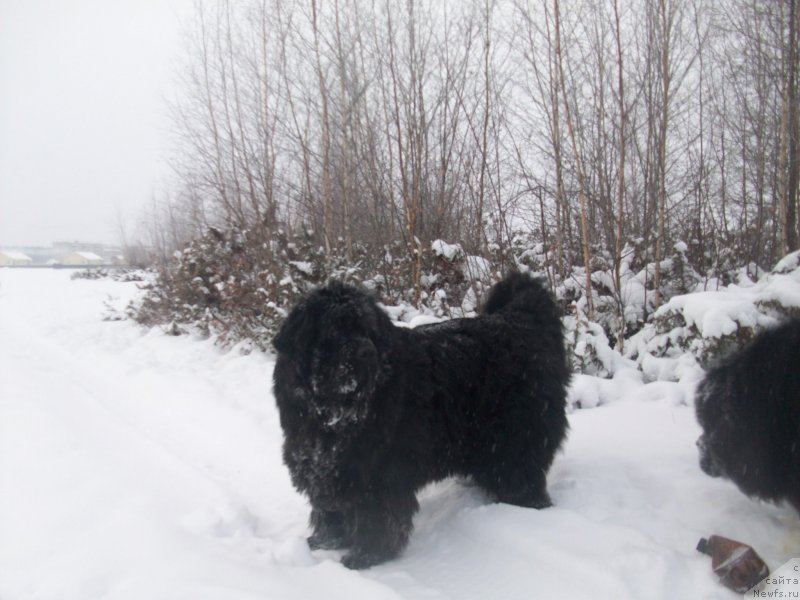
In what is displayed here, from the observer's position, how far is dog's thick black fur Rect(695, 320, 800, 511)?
2.51 meters

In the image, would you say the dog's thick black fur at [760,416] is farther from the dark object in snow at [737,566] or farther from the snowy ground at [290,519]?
the dark object in snow at [737,566]

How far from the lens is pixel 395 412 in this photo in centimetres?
290

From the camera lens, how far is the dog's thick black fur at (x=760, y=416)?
251cm

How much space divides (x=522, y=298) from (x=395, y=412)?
4.69 ft

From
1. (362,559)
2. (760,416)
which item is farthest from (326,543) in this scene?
(760,416)

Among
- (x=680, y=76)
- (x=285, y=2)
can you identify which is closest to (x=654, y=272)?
(x=680, y=76)

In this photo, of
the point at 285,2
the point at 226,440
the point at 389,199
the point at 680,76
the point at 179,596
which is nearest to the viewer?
the point at 179,596

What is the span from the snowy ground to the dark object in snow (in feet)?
0.18

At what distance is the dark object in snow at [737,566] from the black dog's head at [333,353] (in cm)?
182

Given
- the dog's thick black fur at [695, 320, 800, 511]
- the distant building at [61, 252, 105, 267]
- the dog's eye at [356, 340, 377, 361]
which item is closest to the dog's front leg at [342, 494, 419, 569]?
the dog's eye at [356, 340, 377, 361]

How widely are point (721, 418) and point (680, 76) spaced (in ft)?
18.5

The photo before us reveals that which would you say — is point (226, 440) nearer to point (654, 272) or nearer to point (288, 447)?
point (288, 447)

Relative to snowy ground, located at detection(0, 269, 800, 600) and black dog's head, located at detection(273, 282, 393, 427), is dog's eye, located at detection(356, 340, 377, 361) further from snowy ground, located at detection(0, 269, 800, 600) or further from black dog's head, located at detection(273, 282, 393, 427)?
snowy ground, located at detection(0, 269, 800, 600)

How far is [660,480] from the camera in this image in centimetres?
322
